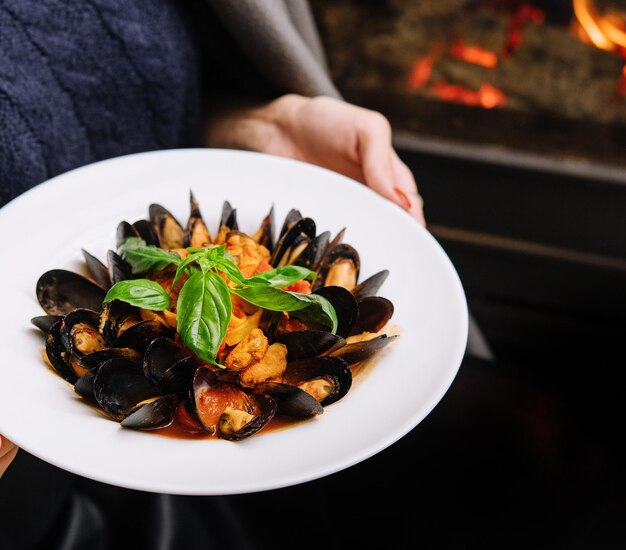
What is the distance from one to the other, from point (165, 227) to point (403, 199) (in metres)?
0.51

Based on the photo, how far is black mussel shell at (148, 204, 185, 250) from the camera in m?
1.27

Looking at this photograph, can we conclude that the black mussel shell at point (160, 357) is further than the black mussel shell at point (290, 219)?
No

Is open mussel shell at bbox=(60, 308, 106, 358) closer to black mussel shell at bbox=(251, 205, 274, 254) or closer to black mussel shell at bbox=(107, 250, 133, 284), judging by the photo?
black mussel shell at bbox=(107, 250, 133, 284)

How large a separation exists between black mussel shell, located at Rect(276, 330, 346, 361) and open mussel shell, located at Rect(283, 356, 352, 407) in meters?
0.02

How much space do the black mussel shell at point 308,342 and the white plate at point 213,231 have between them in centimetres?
8

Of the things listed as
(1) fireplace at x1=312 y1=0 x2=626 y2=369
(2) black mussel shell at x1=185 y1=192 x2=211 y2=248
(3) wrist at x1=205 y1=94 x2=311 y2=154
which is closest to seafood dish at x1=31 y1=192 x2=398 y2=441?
(2) black mussel shell at x1=185 y1=192 x2=211 y2=248

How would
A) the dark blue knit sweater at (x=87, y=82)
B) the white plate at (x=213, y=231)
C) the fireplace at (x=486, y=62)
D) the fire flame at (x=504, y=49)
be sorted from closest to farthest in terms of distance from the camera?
the white plate at (x=213, y=231), the dark blue knit sweater at (x=87, y=82), the fireplace at (x=486, y=62), the fire flame at (x=504, y=49)

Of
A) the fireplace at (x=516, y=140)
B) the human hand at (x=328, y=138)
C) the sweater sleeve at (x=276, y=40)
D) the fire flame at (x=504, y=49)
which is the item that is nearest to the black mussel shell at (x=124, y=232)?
the human hand at (x=328, y=138)

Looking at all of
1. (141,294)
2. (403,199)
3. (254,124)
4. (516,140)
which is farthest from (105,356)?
(516,140)

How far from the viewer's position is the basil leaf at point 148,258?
108 centimetres

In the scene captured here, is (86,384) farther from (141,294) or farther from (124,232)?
(124,232)

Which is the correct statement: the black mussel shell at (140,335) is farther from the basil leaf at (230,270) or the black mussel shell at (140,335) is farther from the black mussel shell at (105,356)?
the basil leaf at (230,270)

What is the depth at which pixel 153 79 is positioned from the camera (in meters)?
1.59

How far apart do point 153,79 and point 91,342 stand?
2.60 feet
